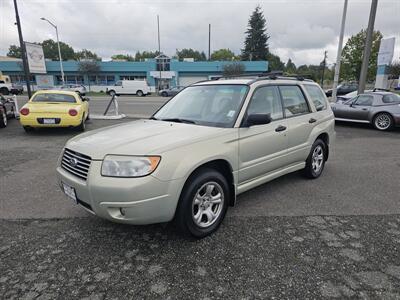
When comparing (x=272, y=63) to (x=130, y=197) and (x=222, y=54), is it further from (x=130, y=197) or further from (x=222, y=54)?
(x=130, y=197)

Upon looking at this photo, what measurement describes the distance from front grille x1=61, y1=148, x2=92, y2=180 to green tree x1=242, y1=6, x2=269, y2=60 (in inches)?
2608

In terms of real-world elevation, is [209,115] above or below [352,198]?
above

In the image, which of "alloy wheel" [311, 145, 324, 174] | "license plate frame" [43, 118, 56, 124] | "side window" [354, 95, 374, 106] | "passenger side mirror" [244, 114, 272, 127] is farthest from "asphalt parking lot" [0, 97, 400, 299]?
"side window" [354, 95, 374, 106]

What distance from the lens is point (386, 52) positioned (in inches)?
650

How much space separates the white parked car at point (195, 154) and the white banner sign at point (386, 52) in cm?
1556

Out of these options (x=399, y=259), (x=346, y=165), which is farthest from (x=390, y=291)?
(x=346, y=165)

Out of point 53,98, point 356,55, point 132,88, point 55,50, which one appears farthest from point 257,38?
point 55,50

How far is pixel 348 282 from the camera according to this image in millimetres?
2379

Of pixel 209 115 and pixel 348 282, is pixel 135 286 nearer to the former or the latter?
pixel 348 282

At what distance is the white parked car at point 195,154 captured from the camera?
2.58 meters

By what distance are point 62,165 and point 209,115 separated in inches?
73.9

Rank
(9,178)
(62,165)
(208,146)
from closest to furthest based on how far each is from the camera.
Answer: (208,146)
(62,165)
(9,178)

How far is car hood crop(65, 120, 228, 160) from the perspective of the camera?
2.68m

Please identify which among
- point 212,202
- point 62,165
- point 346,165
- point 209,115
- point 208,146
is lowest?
point 346,165
